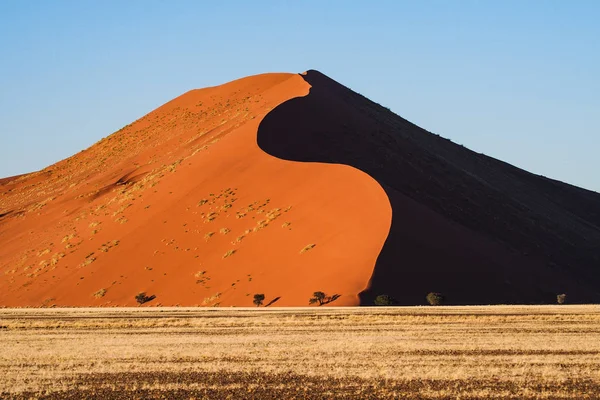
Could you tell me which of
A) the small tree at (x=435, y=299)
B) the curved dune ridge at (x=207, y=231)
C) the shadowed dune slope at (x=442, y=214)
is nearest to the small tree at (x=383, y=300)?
the shadowed dune slope at (x=442, y=214)

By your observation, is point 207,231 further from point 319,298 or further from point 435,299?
point 435,299

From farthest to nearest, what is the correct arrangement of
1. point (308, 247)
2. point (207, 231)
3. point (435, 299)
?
1. point (207, 231)
2. point (308, 247)
3. point (435, 299)

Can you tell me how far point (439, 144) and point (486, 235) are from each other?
118 ft

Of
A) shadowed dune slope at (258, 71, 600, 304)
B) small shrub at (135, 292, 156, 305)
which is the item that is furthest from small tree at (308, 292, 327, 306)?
small shrub at (135, 292, 156, 305)

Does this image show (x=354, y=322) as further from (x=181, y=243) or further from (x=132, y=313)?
(x=181, y=243)

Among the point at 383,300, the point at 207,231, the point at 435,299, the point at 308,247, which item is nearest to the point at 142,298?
the point at 207,231

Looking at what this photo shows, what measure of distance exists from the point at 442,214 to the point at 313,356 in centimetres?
3597

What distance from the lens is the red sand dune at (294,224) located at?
45.9 metres

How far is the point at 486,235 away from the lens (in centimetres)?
5719

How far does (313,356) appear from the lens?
22.1 m

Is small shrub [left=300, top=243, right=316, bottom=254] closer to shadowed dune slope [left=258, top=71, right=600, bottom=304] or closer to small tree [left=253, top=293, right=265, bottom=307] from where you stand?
shadowed dune slope [left=258, top=71, right=600, bottom=304]

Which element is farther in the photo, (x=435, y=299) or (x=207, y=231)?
(x=207, y=231)

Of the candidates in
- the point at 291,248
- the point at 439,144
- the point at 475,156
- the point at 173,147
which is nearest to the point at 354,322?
the point at 291,248

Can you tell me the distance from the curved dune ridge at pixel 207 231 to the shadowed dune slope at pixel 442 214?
4.91 feet
